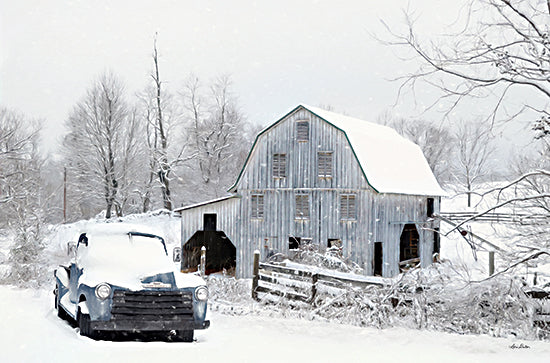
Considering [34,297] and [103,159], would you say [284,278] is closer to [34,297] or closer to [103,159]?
[34,297]

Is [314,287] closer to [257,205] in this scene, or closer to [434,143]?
[257,205]

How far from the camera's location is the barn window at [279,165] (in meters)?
28.7

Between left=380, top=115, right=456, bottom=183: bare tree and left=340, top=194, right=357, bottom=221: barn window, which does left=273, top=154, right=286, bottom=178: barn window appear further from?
left=380, top=115, right=456, bottom=183: bare tree

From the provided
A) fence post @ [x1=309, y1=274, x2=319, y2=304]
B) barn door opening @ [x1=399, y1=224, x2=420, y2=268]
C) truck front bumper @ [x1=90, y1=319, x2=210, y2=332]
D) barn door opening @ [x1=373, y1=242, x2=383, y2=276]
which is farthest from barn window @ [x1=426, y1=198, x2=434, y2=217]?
truck front bumper @ [x1=90, y1=319, x2=210, y2=332]

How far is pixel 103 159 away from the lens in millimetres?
48000

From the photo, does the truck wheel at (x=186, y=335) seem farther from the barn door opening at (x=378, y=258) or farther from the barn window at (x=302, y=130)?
the barn door opening at (x=378, y=258)

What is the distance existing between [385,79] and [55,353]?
6237 mm

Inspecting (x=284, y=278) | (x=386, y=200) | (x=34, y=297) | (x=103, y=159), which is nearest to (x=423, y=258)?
(x=386, y=200)

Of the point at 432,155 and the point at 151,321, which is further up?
the point at 432,155

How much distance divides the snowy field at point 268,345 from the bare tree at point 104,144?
125ft

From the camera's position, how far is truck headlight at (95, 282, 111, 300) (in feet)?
28.6

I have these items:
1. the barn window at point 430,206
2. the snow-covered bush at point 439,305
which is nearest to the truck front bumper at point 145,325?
the snow-covered bush at point 439,305

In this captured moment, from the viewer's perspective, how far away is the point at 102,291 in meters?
8.75

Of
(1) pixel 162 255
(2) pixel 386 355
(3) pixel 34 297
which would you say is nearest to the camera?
(2) pixel 386 355
